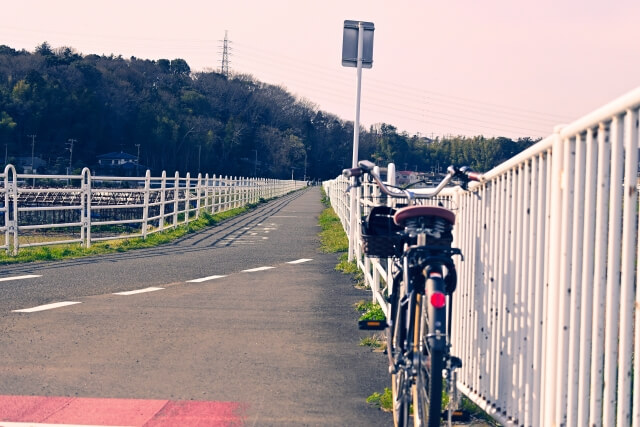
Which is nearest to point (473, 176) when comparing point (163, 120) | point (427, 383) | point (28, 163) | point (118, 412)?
point (427, 383)

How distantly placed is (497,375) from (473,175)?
3.18ft

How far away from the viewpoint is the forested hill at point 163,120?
9800 centimetres

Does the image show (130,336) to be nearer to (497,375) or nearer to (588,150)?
(497,375)

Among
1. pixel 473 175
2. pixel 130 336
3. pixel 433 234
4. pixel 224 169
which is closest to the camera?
pixel 433 234

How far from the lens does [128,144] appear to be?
114562 mm

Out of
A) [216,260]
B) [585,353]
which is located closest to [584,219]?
[585,353]

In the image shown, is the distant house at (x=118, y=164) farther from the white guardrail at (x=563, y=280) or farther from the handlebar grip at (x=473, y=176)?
the white guardrail at (x=563, y=280)

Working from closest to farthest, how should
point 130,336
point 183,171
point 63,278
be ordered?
point 130,336 < point 63,278 < point 183,171

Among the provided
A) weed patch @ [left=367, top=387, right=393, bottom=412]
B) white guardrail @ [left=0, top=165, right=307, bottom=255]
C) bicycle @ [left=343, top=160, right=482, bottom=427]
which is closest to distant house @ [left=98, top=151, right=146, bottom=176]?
white guardrail @ [left=0, top=165, right=307, bottom=255]

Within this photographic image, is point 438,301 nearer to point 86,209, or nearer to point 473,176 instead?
point 473,176

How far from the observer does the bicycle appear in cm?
312

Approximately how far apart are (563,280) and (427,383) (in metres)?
0.77

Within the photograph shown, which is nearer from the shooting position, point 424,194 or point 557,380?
point 557,380

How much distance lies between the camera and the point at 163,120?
113 meters
